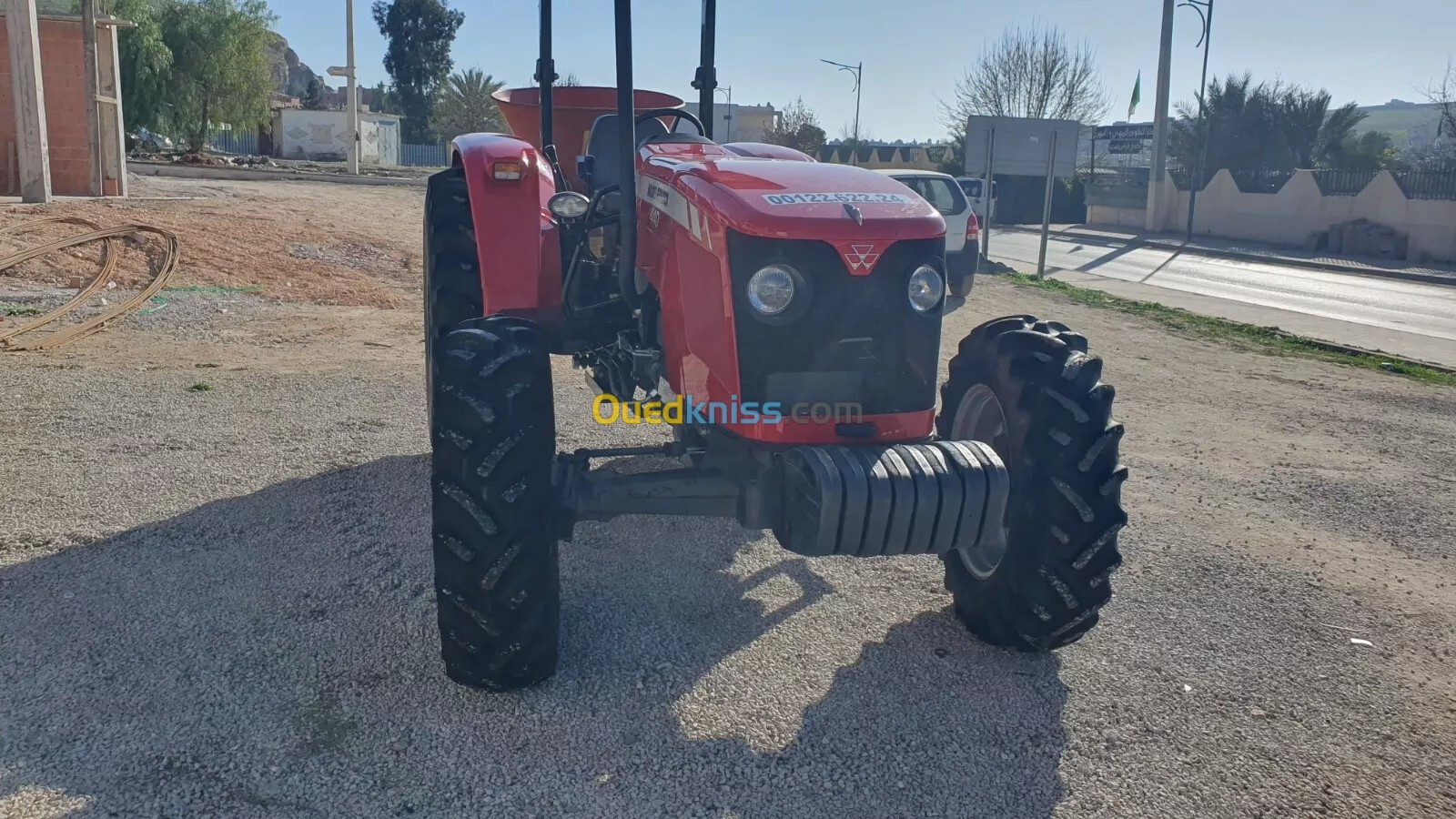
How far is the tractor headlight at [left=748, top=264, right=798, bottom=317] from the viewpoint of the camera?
3.66 m

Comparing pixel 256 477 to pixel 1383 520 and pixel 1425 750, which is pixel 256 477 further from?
pixel 1383 520

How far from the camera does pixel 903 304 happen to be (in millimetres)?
3801

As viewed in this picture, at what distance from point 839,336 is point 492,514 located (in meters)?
1.25

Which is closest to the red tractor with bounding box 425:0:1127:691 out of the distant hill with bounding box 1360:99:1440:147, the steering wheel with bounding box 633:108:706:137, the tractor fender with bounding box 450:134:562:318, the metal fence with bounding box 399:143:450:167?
the tractor fender with bounding box 450:134:562:318

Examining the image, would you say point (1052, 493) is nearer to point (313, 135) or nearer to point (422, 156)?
point (313, 135)

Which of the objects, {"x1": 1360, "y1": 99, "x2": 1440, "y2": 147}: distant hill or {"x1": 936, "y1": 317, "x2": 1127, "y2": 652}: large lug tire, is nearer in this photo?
{"x1": 936, "y1": 317, "x2": 1127, "y2": 652}: large lug tire

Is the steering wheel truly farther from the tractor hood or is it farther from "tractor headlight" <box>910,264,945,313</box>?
"tractor headlight" <box>910,264,945,313</box>

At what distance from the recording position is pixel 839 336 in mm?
3785

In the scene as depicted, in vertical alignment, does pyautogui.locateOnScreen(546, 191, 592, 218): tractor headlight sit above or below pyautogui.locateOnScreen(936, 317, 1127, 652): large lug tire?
above

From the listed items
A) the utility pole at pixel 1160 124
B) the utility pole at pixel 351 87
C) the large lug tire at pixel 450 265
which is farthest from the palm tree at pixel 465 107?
the large lug tire at pixel 450 265

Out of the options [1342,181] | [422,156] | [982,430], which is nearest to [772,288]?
[982,430]

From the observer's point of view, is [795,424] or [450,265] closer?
[795,424]

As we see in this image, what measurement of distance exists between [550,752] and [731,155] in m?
2.47

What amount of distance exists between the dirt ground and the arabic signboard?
4324 cm
